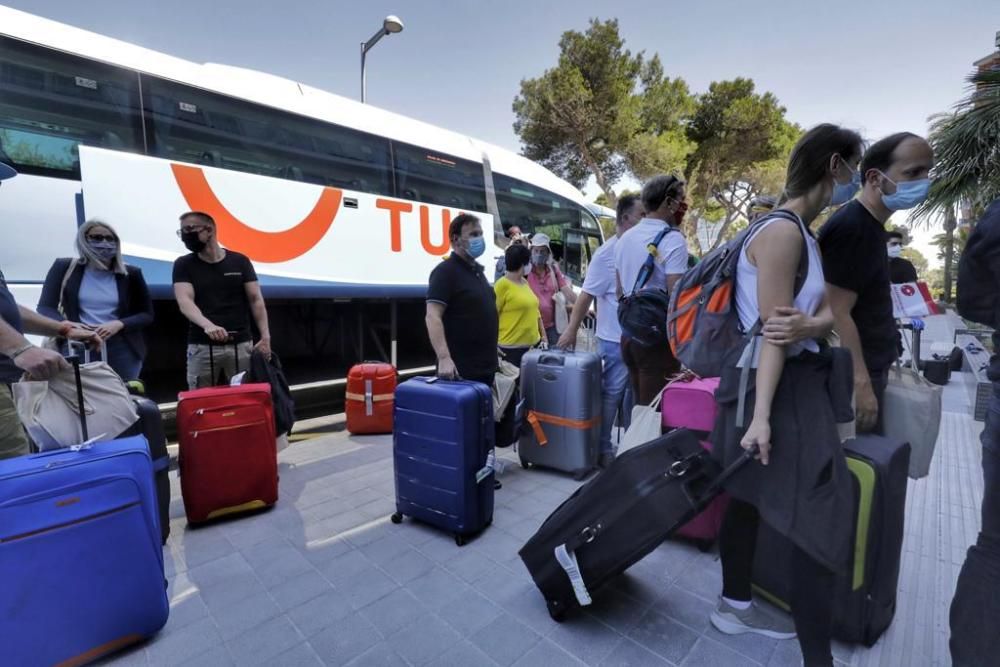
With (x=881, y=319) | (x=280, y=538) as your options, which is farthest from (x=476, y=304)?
(x=881, y=319)

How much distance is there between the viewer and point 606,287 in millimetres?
3230

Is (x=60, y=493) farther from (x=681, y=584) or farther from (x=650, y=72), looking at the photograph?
(x=650, y=72)

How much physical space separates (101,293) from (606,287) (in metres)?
3.11

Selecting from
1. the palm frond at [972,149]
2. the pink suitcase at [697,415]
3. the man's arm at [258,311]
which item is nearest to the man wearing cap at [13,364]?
the man's arm at [258,311]

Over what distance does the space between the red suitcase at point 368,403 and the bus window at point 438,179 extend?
2.89m

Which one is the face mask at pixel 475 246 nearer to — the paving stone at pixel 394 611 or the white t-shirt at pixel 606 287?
the white t-shirt at pixel 606 287

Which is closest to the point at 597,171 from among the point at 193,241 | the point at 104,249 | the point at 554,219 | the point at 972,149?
the point at 554,219

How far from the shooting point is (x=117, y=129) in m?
4.08

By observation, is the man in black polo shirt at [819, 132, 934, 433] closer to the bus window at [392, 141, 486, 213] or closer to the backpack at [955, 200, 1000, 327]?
the backpack at [955, 200, 1000, 327]

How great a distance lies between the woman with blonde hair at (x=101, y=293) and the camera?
2674 millimetres

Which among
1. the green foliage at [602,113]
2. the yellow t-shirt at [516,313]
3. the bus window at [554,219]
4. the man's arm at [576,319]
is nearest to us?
the man's arm at [576,319]

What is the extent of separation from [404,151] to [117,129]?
3093mm

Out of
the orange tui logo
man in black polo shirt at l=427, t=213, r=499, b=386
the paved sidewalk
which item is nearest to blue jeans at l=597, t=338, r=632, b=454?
the paved sidewalk

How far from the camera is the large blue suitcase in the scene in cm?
142
